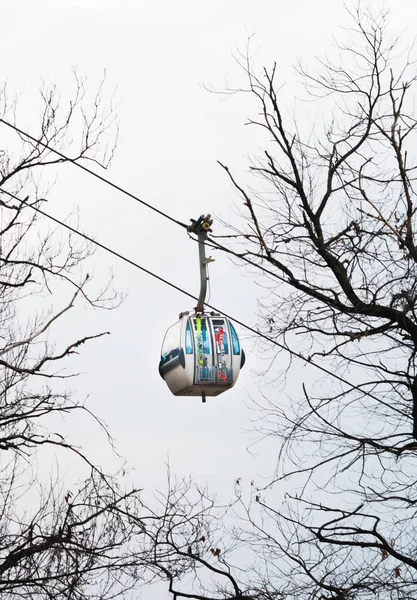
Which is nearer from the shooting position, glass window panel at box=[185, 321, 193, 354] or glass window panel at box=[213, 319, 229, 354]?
glass window panel at box=[185, 321, 193, 354]

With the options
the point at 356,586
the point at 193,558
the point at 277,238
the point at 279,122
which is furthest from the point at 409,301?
the point at 193,558

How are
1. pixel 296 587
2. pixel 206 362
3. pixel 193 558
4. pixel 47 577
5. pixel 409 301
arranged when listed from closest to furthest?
pixel 206 362
pixel 409 301
pixel 296 587
pixel 47 577
pixel 193 558

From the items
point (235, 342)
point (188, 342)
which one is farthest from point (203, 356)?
point (235, 342)

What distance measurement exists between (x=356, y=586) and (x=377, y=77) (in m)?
4.65

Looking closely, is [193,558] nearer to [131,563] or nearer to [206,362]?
[131,563]

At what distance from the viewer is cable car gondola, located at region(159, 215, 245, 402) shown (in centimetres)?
660

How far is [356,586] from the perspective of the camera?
8734 mm

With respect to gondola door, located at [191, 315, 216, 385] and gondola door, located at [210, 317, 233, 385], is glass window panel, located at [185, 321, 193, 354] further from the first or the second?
gondola door, located at [210, 317, 233, 385]

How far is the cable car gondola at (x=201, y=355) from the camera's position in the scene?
6602mm

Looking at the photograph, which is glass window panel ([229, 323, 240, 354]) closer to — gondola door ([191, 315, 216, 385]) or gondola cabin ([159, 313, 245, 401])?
gondola cabin ([159, 313, 245, 401])

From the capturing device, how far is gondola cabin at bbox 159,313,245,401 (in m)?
6.60

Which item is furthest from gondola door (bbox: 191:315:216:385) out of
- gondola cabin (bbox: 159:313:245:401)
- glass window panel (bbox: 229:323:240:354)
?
glass window panel (bbox: 229:323:240:354)

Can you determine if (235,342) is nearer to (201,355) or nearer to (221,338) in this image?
(221,338)

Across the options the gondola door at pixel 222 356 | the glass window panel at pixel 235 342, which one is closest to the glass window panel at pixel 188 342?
the gondola door at pixel 222 356
